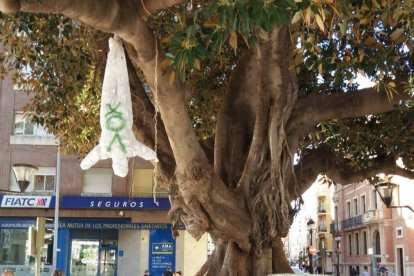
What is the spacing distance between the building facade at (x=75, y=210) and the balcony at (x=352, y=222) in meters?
27.3

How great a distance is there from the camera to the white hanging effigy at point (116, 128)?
5.36m

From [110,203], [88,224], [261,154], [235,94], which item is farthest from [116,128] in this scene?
[88,224]

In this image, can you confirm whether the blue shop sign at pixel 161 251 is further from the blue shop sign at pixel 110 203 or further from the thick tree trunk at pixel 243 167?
the thick tree trunk at pixel 243 167

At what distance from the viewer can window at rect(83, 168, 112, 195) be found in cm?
2878

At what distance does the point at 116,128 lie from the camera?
5.41m

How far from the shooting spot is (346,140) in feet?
40.3

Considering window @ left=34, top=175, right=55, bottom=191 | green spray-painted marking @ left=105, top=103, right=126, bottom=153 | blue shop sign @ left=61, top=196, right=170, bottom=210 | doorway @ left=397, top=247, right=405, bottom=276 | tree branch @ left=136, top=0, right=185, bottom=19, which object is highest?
window @ left=34, top=175, right=55, bottom=191

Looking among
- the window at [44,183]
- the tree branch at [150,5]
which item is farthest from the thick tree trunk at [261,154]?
the window at [44,183]

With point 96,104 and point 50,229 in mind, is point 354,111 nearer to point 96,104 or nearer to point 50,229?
point 96,104

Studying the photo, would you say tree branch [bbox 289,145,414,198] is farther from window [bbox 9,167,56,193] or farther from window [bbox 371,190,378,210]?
window [bbox 371,190,378,210]

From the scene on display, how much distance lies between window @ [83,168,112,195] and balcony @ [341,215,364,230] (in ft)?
98.8

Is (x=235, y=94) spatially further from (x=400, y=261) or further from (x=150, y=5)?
(x=400, y=261)

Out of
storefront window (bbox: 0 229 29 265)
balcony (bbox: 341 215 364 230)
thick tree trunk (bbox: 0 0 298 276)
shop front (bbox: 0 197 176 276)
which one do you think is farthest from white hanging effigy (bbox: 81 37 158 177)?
balcony (bbox: 341 215 364 230)

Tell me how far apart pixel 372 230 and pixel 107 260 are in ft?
91.4
